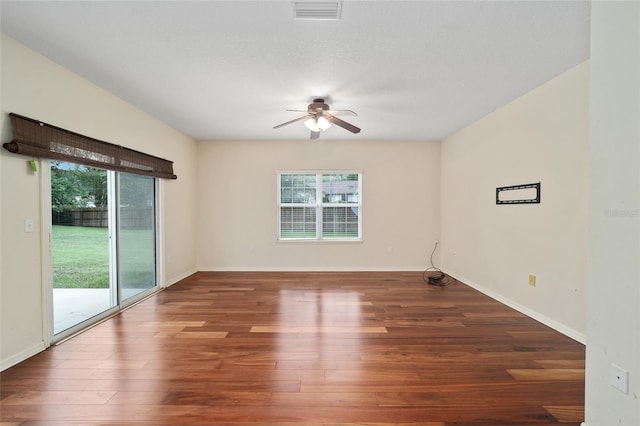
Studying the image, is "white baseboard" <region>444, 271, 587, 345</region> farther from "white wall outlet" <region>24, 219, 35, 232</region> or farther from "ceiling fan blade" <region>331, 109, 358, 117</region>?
"white wall outlet" <region>24, 219, 35, 232</region>

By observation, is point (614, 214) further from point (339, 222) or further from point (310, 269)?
point (310, 269)

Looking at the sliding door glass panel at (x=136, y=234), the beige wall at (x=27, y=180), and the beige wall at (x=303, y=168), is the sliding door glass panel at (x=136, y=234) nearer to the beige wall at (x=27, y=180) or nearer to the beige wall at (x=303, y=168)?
the beige wall at (x=27, y=180)

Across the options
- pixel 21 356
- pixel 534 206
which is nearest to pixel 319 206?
pixel 534 206

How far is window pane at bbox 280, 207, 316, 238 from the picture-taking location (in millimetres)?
5457

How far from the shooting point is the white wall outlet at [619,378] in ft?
4.32

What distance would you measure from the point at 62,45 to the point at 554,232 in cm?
480

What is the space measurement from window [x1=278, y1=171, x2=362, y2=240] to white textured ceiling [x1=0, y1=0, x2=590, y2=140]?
2.04 metres

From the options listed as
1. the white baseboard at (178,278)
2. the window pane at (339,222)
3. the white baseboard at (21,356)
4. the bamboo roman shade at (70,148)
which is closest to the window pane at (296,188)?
the window pane at (339,222)

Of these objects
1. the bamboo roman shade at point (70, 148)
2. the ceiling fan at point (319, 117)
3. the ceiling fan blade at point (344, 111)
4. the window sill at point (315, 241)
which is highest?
the ceiling fan blade at point (344, 111)

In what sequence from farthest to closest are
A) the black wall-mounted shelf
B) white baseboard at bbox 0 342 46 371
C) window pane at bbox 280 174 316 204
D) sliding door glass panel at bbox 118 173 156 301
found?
1. window pane at bbox 280 174 316 204
2. sliding door glass panel at bbox 118 173 156 301
3. the black wall-mounted shelf
4. white baseboard at bbox 0 342 46 371

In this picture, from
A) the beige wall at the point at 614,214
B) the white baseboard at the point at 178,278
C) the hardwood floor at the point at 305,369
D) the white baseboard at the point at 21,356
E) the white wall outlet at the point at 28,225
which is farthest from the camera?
the white baseboard at the point at 178,278

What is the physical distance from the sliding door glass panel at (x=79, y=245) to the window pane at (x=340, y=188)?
11.3 ft

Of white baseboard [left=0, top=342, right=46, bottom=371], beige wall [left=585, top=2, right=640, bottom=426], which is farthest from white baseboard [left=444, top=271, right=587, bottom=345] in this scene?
white baseboard [left=0, top=342, right=46, bottom=371]

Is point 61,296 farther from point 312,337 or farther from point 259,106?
point 259,106
